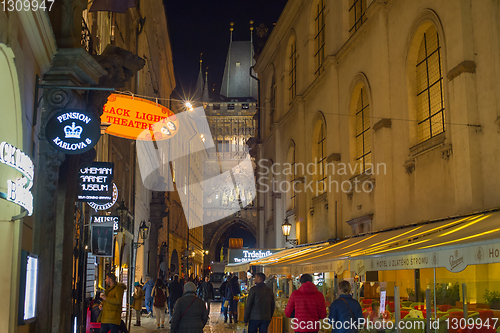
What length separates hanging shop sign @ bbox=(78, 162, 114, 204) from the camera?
37.5ft

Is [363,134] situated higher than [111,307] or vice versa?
[363,134]

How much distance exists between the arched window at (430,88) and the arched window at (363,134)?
365 cm

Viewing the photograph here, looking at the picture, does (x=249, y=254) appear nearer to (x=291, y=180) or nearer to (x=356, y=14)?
(x=291, y=180)

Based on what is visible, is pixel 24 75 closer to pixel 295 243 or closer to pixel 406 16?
pixel 406 16

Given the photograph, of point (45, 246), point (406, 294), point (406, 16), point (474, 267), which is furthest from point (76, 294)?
point (406, 16)

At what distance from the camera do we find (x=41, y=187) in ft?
29.7

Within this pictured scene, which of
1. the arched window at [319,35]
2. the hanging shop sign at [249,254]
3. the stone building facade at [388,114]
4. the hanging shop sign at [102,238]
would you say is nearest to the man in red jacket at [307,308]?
the stone building facade at [388,114]

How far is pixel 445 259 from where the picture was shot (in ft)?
22.7

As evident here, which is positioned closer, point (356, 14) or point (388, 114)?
point (388, 114)

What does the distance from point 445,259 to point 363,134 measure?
36.2ft

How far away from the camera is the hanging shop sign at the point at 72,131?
8688 millimetres

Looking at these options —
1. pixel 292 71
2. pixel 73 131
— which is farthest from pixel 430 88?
pixel 292 71

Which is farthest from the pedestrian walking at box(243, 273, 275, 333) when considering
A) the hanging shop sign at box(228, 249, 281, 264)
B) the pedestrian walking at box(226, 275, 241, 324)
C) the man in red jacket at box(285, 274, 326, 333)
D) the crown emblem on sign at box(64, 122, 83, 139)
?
the hanging shop sign at box(228, 249, 281, 264)

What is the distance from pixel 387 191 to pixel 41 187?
885 centimetres
